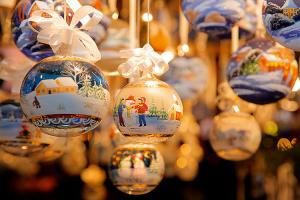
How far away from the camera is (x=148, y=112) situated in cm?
200

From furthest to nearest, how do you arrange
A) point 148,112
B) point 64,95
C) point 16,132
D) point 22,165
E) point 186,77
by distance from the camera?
point 22,165 → point 186,77 → point 16,132 → point 148,112 → point 64,95

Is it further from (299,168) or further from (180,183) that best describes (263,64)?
(180,183)

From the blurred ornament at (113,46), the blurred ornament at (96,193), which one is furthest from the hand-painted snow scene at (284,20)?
the blurred ornament at (96,193)

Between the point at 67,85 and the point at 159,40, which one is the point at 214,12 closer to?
the point at 67,85

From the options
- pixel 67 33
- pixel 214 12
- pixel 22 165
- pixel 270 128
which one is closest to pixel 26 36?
pixel 67 33

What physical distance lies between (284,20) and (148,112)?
14.4 inches

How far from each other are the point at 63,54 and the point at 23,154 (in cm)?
52

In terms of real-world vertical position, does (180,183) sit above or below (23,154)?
below

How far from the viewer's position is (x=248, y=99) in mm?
2381

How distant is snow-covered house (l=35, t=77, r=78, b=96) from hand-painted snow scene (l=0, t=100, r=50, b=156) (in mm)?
478

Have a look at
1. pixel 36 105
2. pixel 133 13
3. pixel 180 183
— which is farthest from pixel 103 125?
pixel 180 183

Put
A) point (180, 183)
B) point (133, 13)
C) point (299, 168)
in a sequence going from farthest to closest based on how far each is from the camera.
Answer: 1. point (180, 183)
2. point (299, 168)
3. point (133, 13)

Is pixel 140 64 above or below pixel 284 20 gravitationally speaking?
below

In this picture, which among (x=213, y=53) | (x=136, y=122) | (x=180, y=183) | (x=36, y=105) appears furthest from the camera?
(x=180, y=183)
